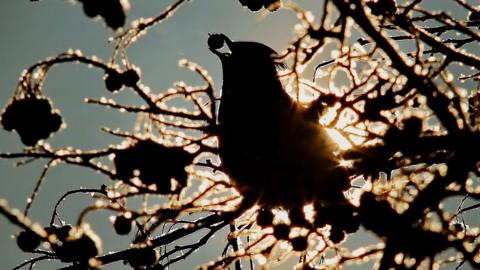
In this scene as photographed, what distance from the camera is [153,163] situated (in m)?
1.48

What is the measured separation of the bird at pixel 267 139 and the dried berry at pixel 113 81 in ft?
1.79

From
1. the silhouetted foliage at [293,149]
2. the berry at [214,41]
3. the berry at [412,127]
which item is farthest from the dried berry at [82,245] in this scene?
the berry at [412,127]

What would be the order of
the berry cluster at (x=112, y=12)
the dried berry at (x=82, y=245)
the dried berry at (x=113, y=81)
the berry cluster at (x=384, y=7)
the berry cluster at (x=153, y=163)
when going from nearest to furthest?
the berry cluster at (x=112, y=12) < the dried berry at (x=82, y=245) < the berry cluster at (x=153, y=163) < the dried berry at (x=113, y=81) < the berry cluster at (x=384, y=7)

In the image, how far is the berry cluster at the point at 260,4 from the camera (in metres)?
1.85

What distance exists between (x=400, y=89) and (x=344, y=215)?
24.4 inches

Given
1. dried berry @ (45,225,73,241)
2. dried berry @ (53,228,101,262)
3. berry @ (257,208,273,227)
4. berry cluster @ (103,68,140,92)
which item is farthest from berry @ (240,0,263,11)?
dried berry @ (45,225,73,241)

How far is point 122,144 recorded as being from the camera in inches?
58.6

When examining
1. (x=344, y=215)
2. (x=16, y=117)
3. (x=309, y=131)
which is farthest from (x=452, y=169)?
(x=16, y=117)

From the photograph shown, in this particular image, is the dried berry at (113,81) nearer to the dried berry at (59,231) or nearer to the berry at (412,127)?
the dried berry at (59,231)

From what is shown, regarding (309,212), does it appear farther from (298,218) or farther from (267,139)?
(267,139)

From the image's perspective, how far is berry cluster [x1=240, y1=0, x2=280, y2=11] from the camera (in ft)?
6.07

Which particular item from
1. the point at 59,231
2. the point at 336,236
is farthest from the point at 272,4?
the point at 59,231

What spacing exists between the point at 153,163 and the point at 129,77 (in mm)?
369

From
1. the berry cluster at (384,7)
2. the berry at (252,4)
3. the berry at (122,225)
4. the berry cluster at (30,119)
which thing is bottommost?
the berry at (122,225)
